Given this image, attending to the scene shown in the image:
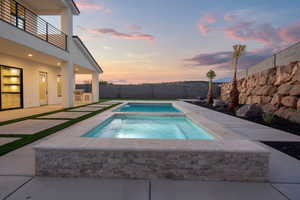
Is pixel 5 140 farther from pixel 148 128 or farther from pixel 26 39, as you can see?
pixel 26 39

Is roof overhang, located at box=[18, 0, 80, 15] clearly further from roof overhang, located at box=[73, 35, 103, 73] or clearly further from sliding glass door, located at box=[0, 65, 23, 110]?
sliding glass door, located at box=[0, 65, 23, 110]

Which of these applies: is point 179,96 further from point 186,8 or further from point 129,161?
point 129,161

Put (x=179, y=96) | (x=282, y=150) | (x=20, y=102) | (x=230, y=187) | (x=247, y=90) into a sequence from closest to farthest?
(x=230, y=187) → (x=282, y=150) → (x=20, y=102) → (x=247, y=90) → (x=179, y=96)

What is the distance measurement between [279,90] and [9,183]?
9.20m

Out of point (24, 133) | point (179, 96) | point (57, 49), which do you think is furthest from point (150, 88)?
point (24, 133)

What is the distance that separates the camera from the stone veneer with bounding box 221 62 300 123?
6.08 metres

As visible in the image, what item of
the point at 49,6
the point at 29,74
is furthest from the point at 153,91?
the point at 49,6

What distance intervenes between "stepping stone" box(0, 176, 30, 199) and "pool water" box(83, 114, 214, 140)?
5.85 feet

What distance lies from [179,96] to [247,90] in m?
11.5

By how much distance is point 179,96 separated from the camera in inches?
854

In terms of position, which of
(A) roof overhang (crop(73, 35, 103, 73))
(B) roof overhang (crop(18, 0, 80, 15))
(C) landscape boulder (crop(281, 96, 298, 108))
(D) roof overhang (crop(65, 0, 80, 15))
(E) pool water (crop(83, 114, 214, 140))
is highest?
(D) roof overhang (crop(65, 0, 80, 15))


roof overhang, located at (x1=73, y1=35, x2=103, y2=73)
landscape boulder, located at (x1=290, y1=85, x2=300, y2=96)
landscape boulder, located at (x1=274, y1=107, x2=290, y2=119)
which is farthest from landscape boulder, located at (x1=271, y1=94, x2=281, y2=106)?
roof overhang, located at (x1=73, y1=35, x2=103, y2=73)

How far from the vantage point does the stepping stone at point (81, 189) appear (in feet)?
5.86

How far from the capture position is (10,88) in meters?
8.71
